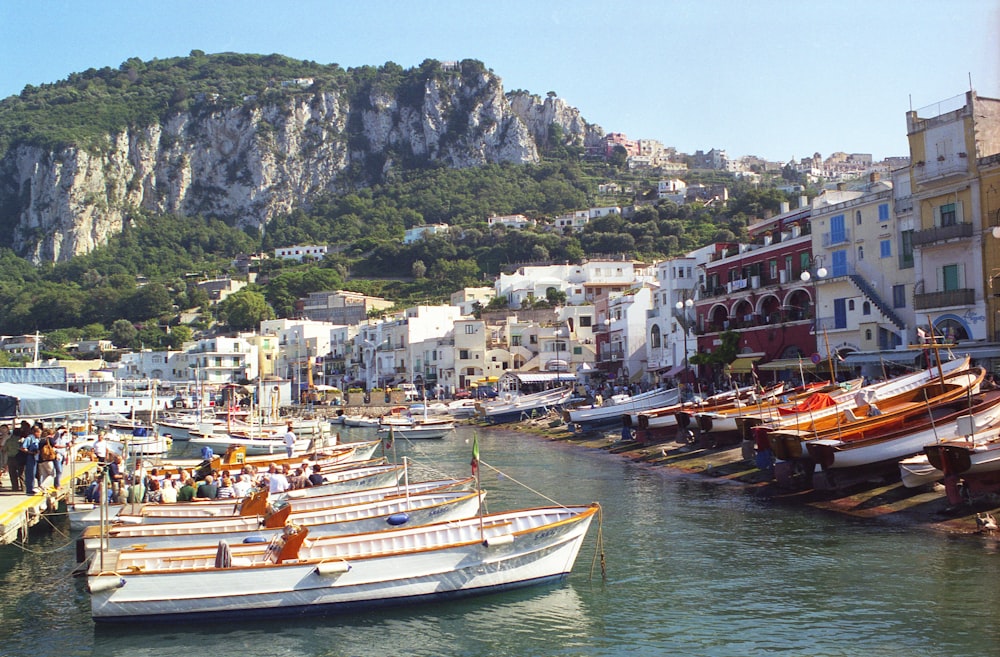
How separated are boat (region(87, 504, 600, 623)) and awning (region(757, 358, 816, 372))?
35.5 meters

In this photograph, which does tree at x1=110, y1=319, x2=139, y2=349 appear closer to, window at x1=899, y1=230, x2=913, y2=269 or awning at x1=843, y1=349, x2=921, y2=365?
awning at x1=843, y1=349, x2=921, y2=365

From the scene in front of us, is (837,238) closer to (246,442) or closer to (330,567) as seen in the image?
(246,442)

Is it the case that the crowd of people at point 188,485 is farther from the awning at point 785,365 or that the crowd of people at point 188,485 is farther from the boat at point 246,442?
the awning at point 785,365

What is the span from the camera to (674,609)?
17547 mm

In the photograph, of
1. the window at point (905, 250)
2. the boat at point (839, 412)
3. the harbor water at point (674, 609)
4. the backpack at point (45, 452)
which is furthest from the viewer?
the window at point (905, 250)

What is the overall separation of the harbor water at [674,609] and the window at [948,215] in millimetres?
23304

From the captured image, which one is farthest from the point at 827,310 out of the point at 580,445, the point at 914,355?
the point at 580,445

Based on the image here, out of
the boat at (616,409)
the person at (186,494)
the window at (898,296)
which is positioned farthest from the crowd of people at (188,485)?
the window at (898,296)

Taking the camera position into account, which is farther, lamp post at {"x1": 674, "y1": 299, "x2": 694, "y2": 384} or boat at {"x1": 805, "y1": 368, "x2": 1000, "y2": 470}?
lamp post at {"x1": 674, "y1": 299, "x2": 694, "y2": 384}

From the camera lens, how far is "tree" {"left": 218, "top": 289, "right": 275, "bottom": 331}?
486 feet

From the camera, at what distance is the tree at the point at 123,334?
148 meters

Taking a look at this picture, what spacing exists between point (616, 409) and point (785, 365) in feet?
34.3

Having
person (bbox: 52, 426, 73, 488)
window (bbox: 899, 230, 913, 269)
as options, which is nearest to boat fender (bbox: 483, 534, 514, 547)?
person (bbox: 52, 426, 73, 488)

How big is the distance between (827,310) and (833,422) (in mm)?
21473
